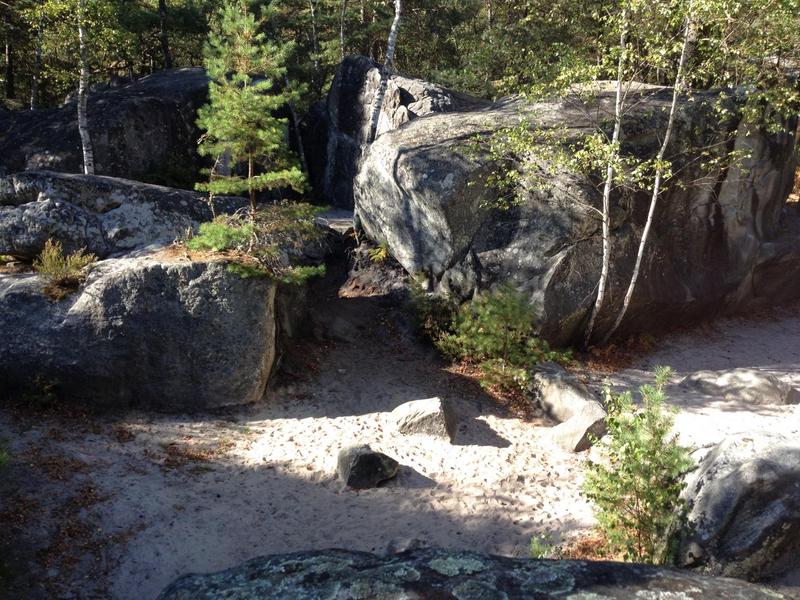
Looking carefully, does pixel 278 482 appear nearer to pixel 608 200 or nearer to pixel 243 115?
pixel 243 115

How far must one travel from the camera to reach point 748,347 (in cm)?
1485

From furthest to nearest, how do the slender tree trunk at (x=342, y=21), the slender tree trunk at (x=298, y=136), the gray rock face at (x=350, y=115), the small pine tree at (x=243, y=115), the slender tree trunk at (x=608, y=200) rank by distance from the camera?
the slender tree trunk at (x=342, y=21)
the slender tree trunk at (x=298, y=136)
the gray rock face at (x=350, y=115)
the slender tree trunk at (x=608, y=200)
the small pine tree at (x=243, y=115)

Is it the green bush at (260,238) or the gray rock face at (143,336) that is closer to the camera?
the gray rock face at (143,336)

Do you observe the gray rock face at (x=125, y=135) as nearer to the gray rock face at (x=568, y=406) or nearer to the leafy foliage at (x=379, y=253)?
the leafy foliage at (x=379, y=253)

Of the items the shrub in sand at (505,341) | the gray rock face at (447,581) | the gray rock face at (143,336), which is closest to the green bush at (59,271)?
the gray rock face at (143,336)

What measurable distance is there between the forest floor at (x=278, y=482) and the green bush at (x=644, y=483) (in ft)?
6.78

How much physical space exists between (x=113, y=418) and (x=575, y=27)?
15.8 m

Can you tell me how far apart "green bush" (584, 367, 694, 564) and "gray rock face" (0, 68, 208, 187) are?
52.6ft

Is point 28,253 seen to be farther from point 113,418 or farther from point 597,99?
point 597,99

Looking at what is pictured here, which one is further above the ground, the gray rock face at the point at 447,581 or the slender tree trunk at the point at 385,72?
the slender tree trunk at the point at 385,72

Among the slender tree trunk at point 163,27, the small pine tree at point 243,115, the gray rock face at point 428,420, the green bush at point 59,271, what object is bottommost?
the gray rock face at point 428,420

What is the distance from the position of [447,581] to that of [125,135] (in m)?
17.7

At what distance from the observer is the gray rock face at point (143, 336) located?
33.8ft

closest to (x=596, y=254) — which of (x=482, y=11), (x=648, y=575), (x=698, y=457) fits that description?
(x=698, y=457)
